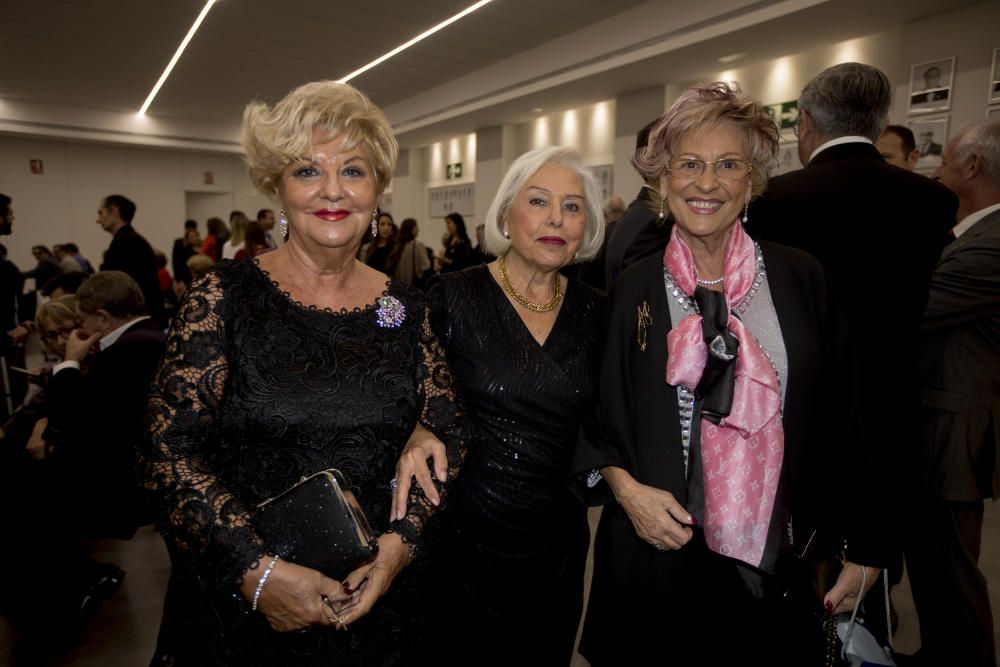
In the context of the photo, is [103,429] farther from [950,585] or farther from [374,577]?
[950,585]

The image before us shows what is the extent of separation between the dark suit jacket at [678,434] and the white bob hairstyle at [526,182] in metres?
0.50

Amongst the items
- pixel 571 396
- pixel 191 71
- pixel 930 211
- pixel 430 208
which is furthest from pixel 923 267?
pixel 430 208

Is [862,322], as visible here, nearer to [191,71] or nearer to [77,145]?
[191,71]

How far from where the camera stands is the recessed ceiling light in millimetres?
6980

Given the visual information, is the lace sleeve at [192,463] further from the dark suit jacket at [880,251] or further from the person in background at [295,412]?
the dark suit jacket at [880,251]

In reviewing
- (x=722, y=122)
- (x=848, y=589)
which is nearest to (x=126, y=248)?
(x=722, y=122)

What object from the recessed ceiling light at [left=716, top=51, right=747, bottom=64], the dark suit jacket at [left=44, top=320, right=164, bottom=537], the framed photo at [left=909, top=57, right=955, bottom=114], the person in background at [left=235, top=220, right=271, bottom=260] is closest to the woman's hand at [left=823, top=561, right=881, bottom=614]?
the dark suit jacket at [left=44, top=320, right=164, bottom=537]

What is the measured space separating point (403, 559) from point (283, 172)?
39.8 inches

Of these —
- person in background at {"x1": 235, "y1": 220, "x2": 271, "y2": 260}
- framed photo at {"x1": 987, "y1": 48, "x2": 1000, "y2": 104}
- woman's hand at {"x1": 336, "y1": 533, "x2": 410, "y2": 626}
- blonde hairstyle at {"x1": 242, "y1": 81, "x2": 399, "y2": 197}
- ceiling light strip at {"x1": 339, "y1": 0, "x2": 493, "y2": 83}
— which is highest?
ceiling light strip at {"x1": 339, "y1": 0, "x2": 493, "y2": 83}

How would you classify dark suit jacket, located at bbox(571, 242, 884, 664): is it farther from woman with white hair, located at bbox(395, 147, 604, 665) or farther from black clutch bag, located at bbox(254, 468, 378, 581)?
black clutch bag, located at bbox(254, 468, 378, 581)

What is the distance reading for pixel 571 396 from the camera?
1.78m

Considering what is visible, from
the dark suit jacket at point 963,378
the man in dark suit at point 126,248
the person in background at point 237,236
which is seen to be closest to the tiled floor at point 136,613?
the dark suit jacket at point 963,378

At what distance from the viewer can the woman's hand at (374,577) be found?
4.25 ft

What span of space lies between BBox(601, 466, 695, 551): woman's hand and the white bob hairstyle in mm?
859
